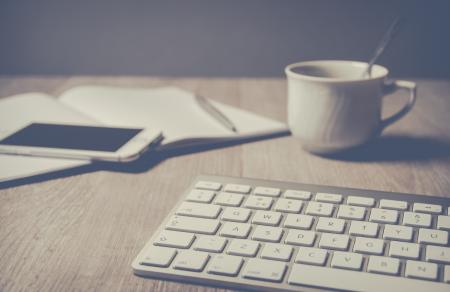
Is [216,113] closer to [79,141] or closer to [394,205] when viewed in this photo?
[79,141]

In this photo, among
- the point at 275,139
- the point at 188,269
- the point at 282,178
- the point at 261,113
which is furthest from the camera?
the point at 261,113

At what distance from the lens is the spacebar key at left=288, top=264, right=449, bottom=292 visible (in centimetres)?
30

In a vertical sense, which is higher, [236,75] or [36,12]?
[36,12]

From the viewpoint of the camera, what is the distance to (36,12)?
112 cm

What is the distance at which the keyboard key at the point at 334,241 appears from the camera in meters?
0.35

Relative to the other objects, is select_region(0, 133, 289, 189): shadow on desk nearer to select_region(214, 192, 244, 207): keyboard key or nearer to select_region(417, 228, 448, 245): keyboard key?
select_region(214, 192, 244, 207): keyboard key

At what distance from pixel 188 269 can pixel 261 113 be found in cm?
45

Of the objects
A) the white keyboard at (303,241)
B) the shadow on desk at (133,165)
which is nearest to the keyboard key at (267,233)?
the white keyboard at (303,241)

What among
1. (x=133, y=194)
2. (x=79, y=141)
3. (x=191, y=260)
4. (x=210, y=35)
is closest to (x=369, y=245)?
(x=191, y=260)

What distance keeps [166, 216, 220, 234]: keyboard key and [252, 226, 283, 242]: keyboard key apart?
33 mm

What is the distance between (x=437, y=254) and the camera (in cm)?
33

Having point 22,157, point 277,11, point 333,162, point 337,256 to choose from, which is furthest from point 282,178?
point 277,11

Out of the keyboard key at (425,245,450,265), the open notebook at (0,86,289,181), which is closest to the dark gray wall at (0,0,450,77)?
the open notebook at (0,86,289,181)

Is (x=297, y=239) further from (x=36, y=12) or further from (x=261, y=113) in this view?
(x=36, y=12)
